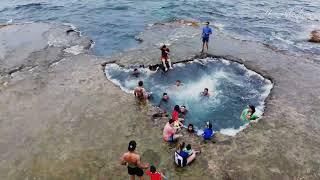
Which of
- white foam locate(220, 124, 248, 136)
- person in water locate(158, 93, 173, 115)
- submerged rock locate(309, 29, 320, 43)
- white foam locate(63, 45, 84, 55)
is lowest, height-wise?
white foam locate(220, 124, 248, 136)

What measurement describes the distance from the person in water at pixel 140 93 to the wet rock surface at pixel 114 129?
482mm

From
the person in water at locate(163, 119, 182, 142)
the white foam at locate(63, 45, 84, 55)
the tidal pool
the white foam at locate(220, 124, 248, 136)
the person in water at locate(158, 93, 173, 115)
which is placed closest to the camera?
the person in water at locate(163, 119, 182, 142)

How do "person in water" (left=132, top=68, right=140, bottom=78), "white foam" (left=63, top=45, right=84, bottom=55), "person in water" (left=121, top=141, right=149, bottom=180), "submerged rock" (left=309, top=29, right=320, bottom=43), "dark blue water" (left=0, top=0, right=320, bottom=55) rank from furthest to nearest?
"dark blue water" (left=0, top=0, right=320, bottom=55) < "submerged rock" (left=309, top=29, right=320, bottom=43) < "white foam" (left=63, top=45, right=84, bottom=55) < "person in water" (left=132, top=68, right=140, bottom=78) < "person in water" (left=121, top=141, right=149, bottom=180)

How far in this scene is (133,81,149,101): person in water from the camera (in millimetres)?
17938

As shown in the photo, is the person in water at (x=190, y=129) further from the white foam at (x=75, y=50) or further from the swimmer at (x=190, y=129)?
the white foam at (x=75, y=50)

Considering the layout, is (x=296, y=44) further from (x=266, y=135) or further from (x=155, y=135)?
(x=155, y=135)

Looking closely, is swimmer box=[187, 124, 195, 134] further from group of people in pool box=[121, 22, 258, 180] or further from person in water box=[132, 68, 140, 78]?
person in water box=[132, 68, 140, 78]

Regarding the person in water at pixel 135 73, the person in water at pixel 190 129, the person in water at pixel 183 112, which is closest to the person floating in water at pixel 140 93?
the person in water at pixel 183 112

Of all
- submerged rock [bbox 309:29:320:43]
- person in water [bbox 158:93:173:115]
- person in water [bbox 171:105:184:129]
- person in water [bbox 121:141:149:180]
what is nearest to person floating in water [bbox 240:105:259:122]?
person in water [bbox 171:105:184:129]

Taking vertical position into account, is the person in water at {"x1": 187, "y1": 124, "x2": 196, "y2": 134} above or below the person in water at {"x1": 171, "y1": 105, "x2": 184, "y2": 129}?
below

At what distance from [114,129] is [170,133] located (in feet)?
9.74

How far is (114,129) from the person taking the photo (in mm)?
15758

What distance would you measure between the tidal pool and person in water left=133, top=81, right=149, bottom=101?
496mm

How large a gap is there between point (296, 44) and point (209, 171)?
17.6 metres
